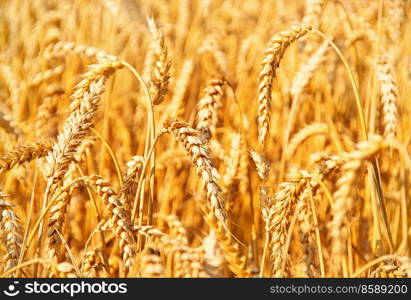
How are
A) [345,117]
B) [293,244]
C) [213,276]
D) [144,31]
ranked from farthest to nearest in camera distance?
[144,31]
[345,117]
[293,244]
[213,276]

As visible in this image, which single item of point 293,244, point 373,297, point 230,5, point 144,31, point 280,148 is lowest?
point 373,297

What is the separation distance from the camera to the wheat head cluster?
103 centimetres

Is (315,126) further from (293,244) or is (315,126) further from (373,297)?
(373,297)

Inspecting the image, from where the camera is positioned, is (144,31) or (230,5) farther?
(230,5)

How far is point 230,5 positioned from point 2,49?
1.57 m

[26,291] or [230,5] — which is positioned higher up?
[230,5]

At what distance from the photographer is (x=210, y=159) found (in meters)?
1.02

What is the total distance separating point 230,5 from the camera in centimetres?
345

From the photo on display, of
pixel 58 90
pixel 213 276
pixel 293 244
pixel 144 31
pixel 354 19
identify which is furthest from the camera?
pixel 144 31

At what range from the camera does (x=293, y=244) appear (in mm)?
1575

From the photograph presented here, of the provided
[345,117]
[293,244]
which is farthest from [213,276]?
[345,117]

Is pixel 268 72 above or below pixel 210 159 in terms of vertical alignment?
above

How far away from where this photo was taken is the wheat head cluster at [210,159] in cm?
103

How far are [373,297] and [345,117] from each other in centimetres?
147
